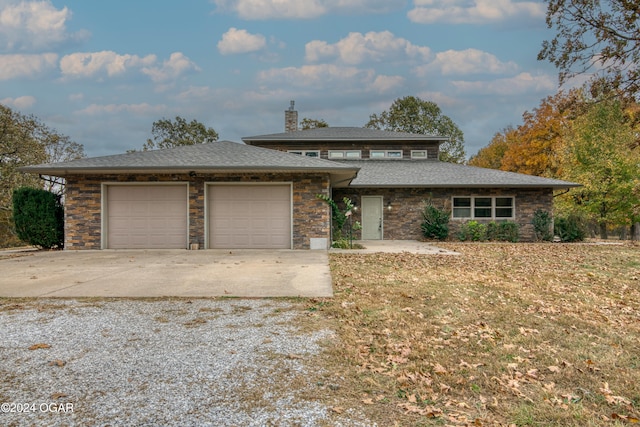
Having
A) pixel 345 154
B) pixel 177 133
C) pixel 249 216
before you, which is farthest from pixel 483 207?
pixel 177 133

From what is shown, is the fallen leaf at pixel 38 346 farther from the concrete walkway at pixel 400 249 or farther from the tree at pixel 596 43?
the tree at pixel 596 43

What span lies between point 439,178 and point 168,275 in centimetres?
1317

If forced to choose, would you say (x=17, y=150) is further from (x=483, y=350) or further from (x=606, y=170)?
(x=606, y=170)

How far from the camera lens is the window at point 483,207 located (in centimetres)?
1719

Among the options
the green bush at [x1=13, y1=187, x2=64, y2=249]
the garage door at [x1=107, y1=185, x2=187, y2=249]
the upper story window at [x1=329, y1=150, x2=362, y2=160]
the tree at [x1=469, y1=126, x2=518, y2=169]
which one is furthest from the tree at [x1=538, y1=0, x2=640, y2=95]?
the tree at [x1=469, y1=126, x2=518, y2=169]

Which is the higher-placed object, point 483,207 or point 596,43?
point 596,43

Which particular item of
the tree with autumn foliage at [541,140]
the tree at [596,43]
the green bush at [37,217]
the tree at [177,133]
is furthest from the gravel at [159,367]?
the tree at [177,133]

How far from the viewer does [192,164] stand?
12078mm

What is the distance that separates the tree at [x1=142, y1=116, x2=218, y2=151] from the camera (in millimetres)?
41125

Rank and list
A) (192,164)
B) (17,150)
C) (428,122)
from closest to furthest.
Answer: (192,164), (17,150), (428,122)

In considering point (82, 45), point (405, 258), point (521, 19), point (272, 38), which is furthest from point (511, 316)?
point (82, 45)

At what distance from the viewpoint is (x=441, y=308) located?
206 inches

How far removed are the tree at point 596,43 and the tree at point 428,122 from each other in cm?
2465

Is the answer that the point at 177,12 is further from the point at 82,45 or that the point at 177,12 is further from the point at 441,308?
the point at 441,308
